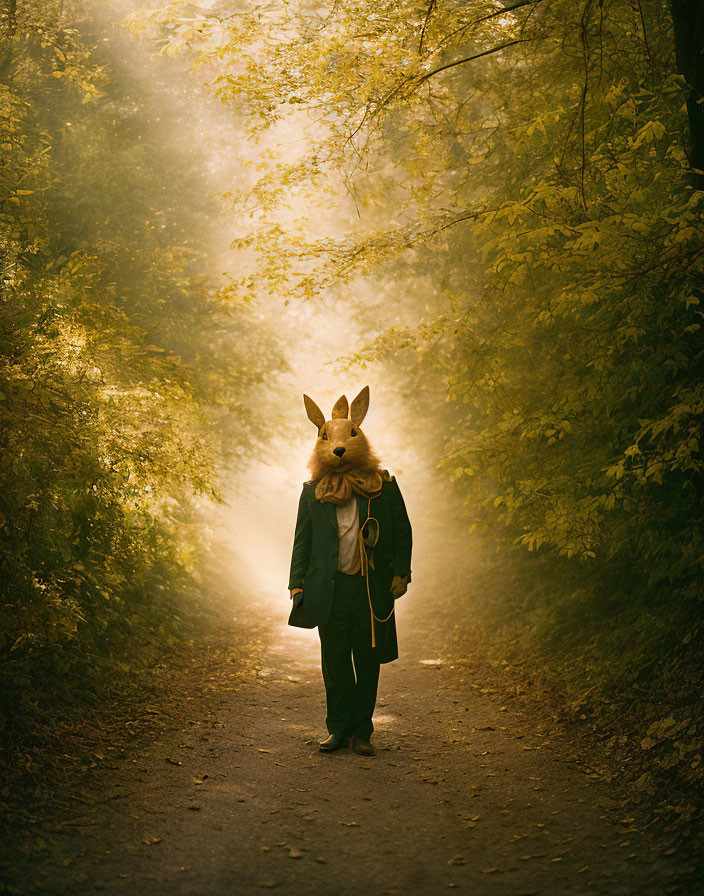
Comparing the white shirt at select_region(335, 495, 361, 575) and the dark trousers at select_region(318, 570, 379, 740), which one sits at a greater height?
the white shirt at select_region(335, 495, 361, 575)

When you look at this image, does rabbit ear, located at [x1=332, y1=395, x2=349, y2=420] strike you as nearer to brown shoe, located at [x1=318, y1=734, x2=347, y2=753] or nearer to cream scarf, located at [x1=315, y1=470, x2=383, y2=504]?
→ cream scarf, located at [x1=315, y1=470, x2=383, y2=504]

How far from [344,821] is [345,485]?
2.36 m

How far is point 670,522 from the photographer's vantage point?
6312mm

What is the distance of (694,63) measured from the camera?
5.27 meters

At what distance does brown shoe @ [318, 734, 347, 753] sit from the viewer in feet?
17.8

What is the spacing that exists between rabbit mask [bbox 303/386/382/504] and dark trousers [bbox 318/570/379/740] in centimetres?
64

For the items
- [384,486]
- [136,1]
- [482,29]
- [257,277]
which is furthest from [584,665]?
[136,1]

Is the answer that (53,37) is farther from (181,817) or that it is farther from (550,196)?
(181,817)

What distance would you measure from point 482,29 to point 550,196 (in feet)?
7.93

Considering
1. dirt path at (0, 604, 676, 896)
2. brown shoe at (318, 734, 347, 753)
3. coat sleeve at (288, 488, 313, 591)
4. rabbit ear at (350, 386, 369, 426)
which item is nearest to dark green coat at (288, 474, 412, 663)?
coat sleeve at (288, 488, 313, 591)

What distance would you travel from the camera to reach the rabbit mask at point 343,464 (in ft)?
18.5

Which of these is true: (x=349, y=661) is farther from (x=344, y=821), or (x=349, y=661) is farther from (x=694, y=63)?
(x=694, y=63)

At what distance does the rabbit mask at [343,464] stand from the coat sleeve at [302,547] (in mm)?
186

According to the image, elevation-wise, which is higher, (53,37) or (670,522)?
(53,37)
